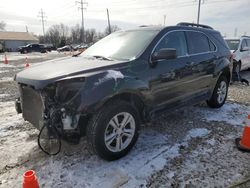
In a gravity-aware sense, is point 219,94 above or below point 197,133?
above

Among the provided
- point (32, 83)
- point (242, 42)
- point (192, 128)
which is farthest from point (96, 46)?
point (242, 42)

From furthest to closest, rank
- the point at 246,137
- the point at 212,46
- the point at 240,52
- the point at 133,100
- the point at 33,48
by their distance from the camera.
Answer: the point at 33,48 → the point at 240,52 → the point at 212,46 → the point at 246,137 → the point at 133,100

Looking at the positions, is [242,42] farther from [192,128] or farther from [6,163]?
[6,163]

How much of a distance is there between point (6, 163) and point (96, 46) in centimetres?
254

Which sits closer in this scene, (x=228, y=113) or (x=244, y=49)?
(x=228, y=113)

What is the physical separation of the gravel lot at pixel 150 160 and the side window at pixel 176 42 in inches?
58.3

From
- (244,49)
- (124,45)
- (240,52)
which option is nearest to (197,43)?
(124,45)

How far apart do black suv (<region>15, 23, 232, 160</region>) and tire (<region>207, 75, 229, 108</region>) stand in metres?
0.98

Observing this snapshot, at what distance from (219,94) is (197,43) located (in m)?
1.60

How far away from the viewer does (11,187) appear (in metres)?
2.80

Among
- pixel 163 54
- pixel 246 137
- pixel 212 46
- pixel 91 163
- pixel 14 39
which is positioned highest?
pixel 14 39

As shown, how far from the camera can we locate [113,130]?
3.20 m

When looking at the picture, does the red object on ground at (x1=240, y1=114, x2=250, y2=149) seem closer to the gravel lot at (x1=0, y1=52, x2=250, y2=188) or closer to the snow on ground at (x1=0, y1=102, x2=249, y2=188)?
the gravel lot at (x1=0, y1=52, x2=250, y2=188)

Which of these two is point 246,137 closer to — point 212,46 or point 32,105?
point 212,46
